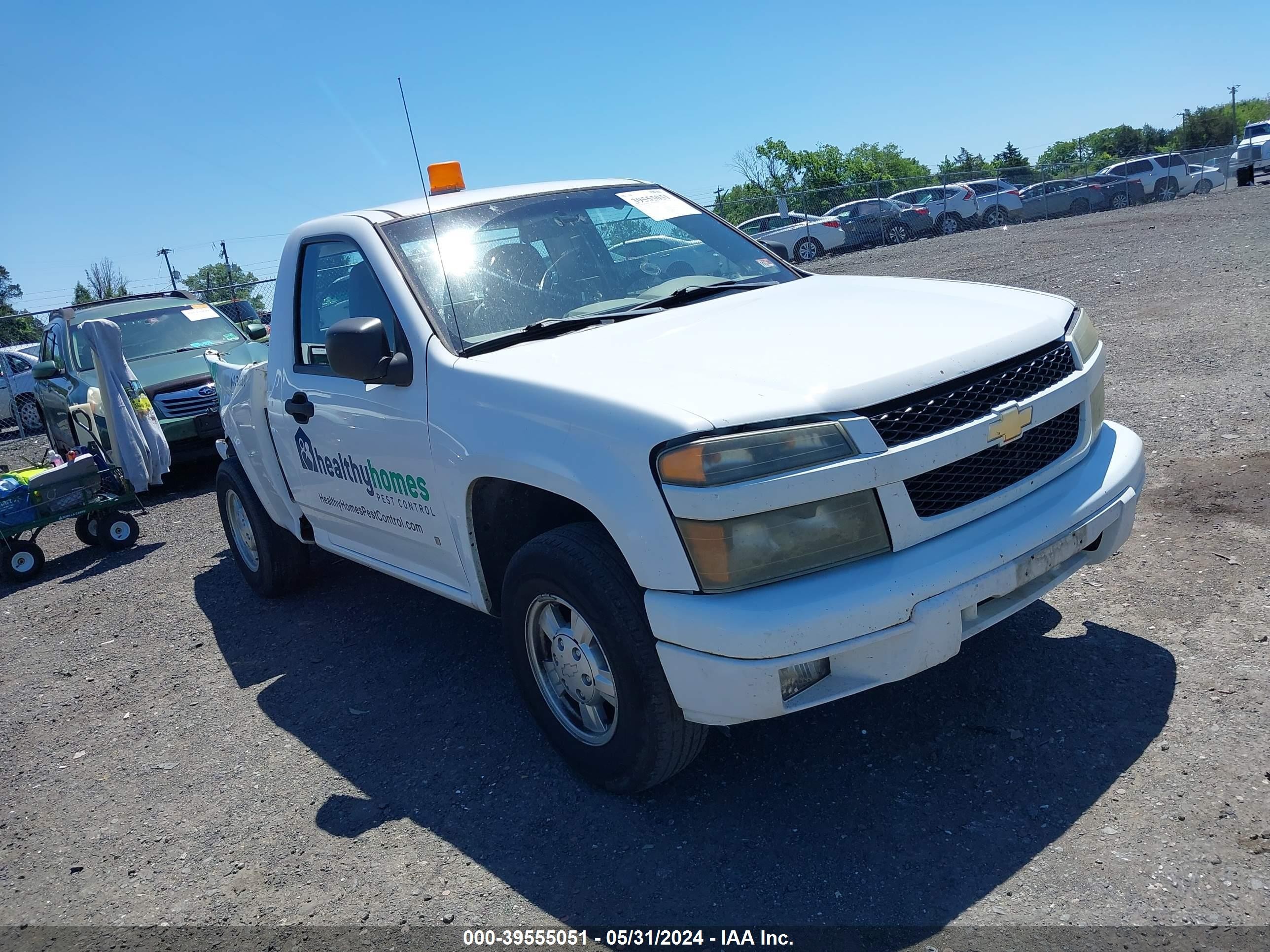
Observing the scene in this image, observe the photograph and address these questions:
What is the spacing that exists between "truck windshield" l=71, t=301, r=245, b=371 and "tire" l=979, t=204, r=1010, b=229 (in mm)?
25443

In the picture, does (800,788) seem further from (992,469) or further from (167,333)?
(167,333)

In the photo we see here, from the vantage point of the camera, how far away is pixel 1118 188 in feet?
102

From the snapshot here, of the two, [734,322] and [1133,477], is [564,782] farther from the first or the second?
[1133,477]

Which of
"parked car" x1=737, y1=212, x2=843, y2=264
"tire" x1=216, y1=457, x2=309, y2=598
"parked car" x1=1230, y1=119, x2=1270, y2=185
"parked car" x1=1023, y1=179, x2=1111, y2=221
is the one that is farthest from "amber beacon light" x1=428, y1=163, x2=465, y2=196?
"parked car" x1=1230, y1=119, x2=1270, y2=185

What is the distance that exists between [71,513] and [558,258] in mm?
5703

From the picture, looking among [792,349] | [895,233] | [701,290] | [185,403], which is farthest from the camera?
[895,233]

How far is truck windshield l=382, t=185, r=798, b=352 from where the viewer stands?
3.87 meters

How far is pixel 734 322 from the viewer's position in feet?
11.6

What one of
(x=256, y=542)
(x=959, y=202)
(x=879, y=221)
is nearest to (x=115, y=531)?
(x=256, y=542)

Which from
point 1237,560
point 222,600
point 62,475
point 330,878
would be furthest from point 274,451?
point 1237,560

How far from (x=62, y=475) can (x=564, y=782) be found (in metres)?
6.15

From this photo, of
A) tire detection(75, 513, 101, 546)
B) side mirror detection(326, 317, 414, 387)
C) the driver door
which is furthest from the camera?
tire detection(75, 513, 101, 546)

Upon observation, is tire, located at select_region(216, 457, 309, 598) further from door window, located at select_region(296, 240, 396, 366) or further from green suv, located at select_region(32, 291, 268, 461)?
green suv, located at select_region(32, 291, 268, 461)

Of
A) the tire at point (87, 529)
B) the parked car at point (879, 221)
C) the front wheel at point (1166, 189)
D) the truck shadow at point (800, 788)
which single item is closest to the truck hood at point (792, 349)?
the truck shadow at point (800, 788)
